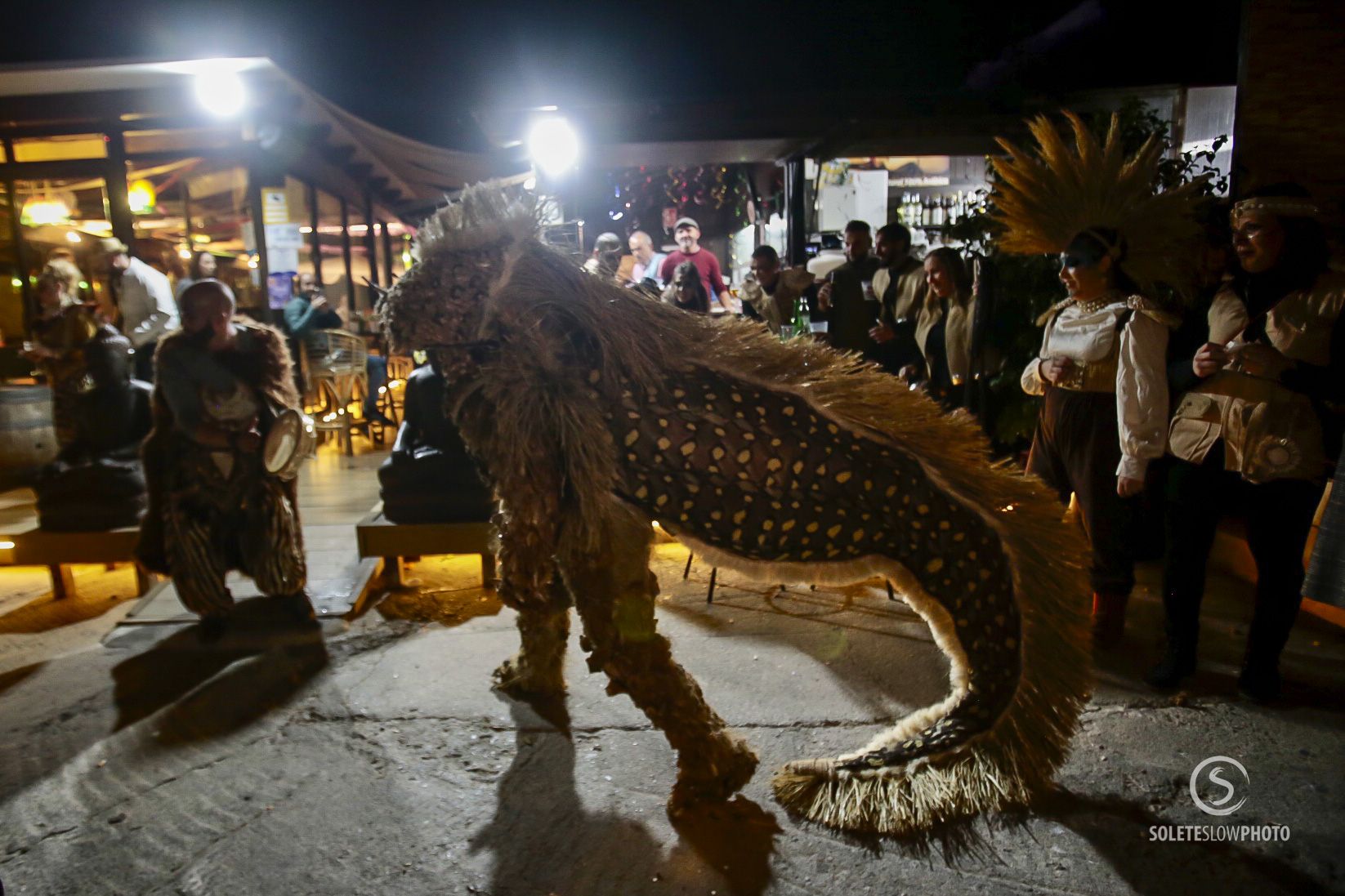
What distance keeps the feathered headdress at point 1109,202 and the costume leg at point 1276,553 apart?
840 millimetres

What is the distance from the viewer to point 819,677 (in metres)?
3.04

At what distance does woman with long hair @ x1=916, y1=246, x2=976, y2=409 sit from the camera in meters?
4.41

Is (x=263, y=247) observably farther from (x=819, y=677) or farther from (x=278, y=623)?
(x=819, y=677)

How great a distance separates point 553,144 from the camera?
276 inches

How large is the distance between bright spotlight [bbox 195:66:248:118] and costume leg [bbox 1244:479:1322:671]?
808cm

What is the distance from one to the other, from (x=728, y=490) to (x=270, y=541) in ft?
7.87

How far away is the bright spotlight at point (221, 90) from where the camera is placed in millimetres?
6914

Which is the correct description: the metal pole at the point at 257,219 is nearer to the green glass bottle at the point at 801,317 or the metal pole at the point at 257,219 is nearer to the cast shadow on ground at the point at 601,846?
the green glass bottle at the point at 801,317

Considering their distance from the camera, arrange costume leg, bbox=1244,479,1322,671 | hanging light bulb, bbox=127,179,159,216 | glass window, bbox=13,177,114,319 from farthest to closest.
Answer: hanging light bulb, bbox=127,179,159,216 → glass window, bbox=13,177,114,319 → costume leg, bbox=1244,479,1322,671

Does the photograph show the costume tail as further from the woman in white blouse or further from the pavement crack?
the pavement crack

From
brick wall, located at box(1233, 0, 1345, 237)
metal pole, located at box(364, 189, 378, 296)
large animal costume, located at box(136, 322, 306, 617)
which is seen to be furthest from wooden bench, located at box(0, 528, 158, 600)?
metal pole, located at box(364, 189, 378, 296)

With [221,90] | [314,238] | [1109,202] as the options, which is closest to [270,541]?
[1109,202]

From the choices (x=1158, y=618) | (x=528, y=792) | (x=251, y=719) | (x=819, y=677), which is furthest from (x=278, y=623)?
(x=1158, y=618)

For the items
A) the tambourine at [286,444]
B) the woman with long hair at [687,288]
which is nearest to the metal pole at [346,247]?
the woman with long hair at [687,288]
